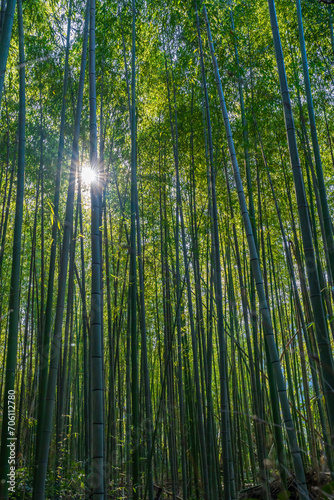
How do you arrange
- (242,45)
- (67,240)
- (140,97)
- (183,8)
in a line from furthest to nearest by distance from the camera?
(140,97) < (242,45) < (183,8) < (67,240)

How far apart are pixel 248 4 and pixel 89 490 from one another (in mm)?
5624

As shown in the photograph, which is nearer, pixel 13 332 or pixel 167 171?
pixel 13 332

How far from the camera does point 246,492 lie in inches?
185

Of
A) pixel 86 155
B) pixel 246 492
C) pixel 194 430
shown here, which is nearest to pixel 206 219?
pixel 86 155

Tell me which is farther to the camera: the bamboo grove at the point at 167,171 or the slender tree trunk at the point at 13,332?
the bamboo grove at the point at 167,171

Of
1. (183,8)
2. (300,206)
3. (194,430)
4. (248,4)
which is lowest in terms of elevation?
(194,430)

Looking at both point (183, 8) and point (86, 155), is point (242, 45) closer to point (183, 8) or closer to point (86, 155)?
point (183, 8)

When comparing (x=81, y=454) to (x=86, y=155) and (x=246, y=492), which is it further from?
(x=86, y=155)

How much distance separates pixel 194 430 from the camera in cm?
558

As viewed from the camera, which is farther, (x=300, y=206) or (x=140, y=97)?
(x=140, y=97)

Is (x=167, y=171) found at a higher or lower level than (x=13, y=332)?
higher

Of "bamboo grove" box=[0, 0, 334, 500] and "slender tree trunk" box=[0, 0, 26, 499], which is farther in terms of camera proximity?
"bamboo grove" box=[0, 0, 334, 500]

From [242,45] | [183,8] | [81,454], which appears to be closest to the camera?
[183,8]

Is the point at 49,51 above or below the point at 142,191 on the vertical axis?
above
